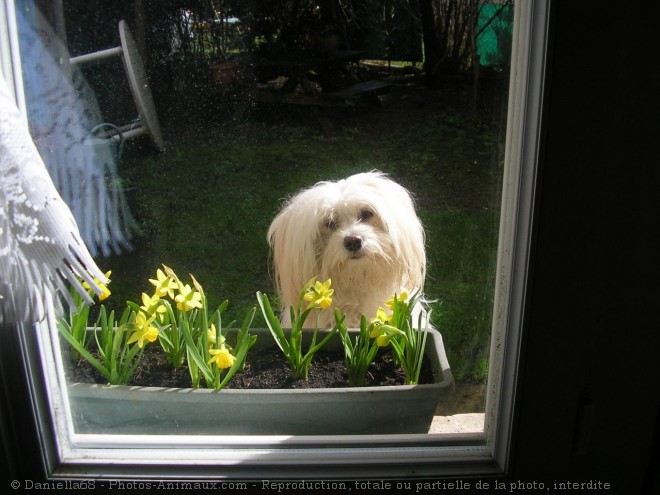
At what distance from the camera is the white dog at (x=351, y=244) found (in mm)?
1214

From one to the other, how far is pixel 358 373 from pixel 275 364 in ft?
0.53

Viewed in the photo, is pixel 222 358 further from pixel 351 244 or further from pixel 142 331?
pixel 351 244

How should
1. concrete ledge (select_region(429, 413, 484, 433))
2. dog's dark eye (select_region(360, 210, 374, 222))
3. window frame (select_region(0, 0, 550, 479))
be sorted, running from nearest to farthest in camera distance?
window frame (select_region(0, 0, 550, 479))
concrete ledge (select_region(429, 413, 484, 433))
dog's dark eye (select_region(360, 210, 374, 222))

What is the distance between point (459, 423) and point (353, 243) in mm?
642

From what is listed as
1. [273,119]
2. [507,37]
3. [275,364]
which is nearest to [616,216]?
[507,37]

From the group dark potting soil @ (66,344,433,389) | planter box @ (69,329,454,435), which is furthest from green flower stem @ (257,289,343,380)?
planter box @ (69,329,454,435)

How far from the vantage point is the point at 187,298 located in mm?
1082

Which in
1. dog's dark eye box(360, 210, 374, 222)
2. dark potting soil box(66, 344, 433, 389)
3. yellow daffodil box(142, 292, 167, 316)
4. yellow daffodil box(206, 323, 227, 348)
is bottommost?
dark potting soil box(66, 344, 433, 389)

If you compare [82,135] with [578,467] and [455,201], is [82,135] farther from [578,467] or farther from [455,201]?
[578,467]

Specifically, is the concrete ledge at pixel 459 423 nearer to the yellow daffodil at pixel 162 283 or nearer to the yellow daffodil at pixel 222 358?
the yellow daffodil at pixel 222 358

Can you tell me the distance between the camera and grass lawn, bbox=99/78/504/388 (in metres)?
0.88

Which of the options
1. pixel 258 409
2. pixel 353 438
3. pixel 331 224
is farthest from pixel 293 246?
pixel 353 438

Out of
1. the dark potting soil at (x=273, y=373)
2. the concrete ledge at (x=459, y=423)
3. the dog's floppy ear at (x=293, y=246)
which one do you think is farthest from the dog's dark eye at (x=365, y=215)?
the concrete ledge at (x=459, y=423)

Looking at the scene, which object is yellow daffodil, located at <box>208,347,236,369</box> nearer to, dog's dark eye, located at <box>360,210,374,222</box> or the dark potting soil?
the dark potting soil
